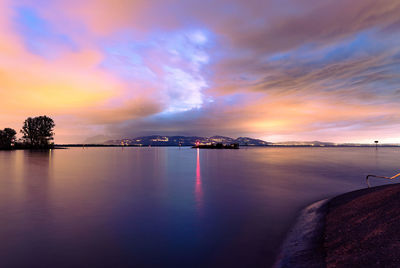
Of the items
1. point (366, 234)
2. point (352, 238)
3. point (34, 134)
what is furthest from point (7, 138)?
point (366, 234)

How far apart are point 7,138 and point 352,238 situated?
685 feet

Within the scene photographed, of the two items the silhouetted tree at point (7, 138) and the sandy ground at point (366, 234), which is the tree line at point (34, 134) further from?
the sandy ground at point (366, 234)

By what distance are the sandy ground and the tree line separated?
203 meters

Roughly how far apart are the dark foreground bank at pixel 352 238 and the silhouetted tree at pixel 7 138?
205 metres

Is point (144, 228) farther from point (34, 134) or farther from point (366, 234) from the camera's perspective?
point (34, 134)

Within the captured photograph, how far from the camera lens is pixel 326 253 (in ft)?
23.9

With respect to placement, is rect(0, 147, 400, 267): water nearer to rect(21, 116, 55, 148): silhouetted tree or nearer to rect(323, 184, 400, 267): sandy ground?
rect(323, 184, 400, 267): sandy ground

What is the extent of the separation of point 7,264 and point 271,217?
1350 cm

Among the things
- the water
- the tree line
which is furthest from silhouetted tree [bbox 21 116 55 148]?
the water

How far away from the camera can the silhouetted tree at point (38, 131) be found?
159637 millimetres

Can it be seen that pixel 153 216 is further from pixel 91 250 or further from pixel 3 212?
pixel 3 212

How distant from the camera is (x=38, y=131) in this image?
162 m

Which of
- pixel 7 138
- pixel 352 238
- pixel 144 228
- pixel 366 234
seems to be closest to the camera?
pixel 366 234

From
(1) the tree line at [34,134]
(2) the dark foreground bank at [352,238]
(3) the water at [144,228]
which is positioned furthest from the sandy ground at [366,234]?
(1) the tree line at [34,134]
